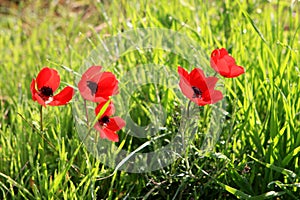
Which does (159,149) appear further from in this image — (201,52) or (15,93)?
(15,93)

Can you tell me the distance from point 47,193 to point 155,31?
0.71m

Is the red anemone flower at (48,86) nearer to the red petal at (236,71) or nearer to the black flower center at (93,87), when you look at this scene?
the black flower center at (93,87)

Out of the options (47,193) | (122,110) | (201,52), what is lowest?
(47,193)

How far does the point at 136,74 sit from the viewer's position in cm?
151

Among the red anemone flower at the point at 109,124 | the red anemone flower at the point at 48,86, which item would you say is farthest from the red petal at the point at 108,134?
the red anemone flower at the point at 48,86

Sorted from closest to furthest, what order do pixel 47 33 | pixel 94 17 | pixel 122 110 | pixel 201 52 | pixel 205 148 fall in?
pixel 205 148 < pixel 122 110 < pixel 201 52 < pixel 47 33 < pixel 94 17

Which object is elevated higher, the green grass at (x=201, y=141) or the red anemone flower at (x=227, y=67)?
the red anemone flower at (x=227, y=67)

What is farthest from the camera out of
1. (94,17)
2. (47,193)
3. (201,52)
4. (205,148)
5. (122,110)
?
(94,17)

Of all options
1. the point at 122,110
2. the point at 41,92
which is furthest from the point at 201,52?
the point at 41,92

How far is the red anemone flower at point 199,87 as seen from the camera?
1.05m

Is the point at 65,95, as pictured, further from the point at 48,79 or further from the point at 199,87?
the point at 199,87

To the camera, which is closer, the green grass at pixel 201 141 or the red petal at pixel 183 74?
the red petal at pixel 183 74

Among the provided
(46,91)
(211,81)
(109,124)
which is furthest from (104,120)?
(211,81)

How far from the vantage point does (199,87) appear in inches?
43.3
